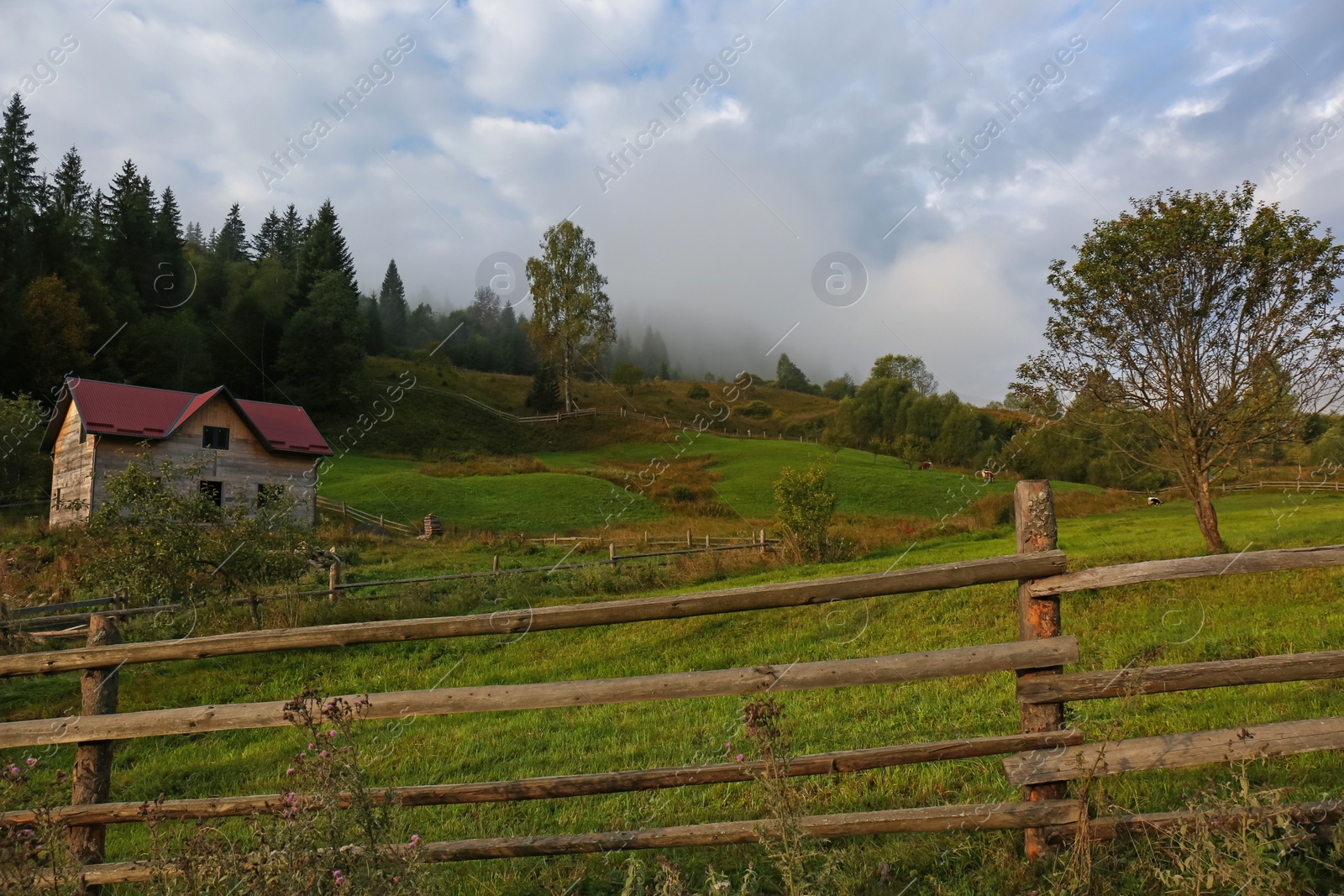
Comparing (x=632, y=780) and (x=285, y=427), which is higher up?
(x=285, y=427)

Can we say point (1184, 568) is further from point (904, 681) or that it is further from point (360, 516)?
point (360, 516)

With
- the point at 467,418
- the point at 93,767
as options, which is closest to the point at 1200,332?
the point at 93,767

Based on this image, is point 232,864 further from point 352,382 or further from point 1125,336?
point 352,382

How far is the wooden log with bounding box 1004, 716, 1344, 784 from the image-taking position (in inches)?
152

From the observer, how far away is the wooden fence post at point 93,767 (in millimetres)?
4484

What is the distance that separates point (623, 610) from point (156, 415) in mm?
37507

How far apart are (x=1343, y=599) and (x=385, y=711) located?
1298 centimetres

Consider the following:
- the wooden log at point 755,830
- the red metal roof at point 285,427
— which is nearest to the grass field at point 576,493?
the red metal roof at point 285,427

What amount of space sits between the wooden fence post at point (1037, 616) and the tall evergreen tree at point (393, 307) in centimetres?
10372

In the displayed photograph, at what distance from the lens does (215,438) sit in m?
34.8

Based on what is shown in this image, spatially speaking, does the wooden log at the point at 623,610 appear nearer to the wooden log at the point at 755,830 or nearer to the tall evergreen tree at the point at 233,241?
the wooden log at the point at 755,830

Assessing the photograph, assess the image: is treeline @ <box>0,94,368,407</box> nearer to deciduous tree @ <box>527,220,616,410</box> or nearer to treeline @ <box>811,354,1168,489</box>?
deciduous tree @ <box>527,220,616,410</box>

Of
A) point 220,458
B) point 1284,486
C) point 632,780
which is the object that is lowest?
point 632,780

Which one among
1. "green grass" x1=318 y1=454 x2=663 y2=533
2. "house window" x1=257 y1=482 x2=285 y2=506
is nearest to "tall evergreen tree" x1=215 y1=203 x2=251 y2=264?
"green grass" x1=318 y1=454 x2=663 y2=533
